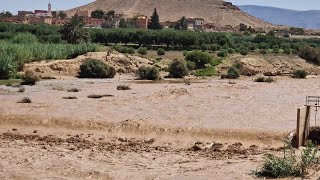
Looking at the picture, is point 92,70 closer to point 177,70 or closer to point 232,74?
point 177,70

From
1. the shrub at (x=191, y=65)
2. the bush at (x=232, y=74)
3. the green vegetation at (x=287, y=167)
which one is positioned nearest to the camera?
the green vegetation at (x=287, y=167)

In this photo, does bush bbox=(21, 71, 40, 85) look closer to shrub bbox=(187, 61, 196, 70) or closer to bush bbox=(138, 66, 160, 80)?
bush bbox=(138, 66, 160, 80)

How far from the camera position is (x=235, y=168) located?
1917 cm

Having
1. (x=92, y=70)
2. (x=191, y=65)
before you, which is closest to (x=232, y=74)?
(x=191, y=65)

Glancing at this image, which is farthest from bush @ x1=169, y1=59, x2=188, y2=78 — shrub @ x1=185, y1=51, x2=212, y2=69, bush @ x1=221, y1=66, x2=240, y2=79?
shrub @ x1=185, y1=51, x2=212, y2=69

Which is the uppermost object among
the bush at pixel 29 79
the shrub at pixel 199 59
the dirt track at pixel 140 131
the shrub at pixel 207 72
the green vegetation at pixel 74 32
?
the green vegetation at pixel 74 32

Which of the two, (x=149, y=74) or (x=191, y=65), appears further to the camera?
(x=191, y=65)

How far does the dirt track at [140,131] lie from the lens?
1978 centimetres

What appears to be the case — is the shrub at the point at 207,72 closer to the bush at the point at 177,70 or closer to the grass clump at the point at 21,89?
the bush at the point at 177,70

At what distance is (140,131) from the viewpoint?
27.6 metres

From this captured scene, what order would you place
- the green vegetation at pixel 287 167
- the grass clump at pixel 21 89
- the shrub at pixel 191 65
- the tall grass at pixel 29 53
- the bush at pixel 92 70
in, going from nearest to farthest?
the green vegetation at pixel 287 167 < the grass clump at pixel 21 89 < the tall grass at pixel 29 53 < the bush at pixel 92 70 < the shrub at pixel 191 65

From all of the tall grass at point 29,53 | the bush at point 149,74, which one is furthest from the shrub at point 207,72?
the tall grass at point 29,53

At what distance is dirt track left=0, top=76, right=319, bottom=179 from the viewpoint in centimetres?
A: 1978

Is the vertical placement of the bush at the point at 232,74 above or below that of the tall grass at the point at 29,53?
below
